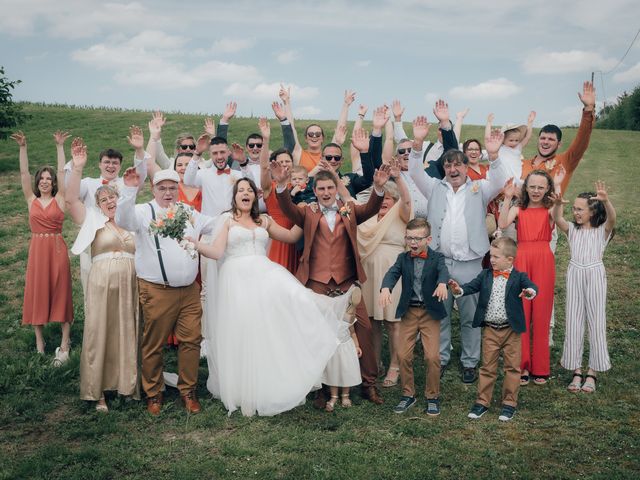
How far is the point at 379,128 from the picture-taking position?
7.87 metres

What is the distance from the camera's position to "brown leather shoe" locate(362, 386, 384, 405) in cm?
725

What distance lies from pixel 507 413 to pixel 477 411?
0.32 meters

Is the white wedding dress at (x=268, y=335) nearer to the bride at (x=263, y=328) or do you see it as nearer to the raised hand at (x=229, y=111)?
the bride at (x=263, y=328)

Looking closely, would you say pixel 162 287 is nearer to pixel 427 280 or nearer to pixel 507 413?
pixel 427 280

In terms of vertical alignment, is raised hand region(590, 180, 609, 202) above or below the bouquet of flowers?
above

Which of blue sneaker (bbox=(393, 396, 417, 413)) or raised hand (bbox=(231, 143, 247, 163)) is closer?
blue sneaker (bbox=(393, 396, 417, 413))

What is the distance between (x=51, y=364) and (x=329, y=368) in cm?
392

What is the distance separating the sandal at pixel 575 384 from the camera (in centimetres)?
752

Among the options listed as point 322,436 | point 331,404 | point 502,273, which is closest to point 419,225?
point 502,273

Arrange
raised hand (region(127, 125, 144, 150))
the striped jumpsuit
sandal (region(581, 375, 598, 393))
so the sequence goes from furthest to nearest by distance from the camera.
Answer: raised hand (region(127, 125, 144, 150))
the striped jumpsuit
sandal (region(581, 375, 598, 393))

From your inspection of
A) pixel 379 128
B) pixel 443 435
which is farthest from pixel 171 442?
pixel 379 128

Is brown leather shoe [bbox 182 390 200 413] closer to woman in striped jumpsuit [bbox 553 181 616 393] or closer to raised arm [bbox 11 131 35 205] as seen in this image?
raised arm [bbox 11 131 35 205]

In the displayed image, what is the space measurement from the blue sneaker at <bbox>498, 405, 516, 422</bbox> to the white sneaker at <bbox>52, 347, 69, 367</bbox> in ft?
18.6

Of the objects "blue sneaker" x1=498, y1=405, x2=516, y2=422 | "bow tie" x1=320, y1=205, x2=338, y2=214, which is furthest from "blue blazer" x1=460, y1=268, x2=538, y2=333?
"bow tie" x1=320, y1=205, x2=338, y2=214
